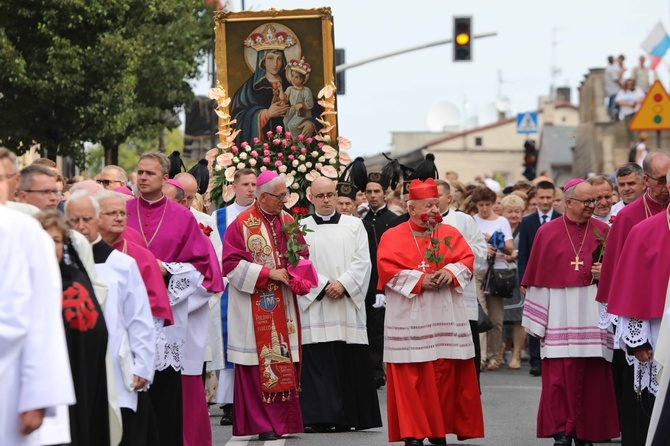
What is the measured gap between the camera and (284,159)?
15.6 meters

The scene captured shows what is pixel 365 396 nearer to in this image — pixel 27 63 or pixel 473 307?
pixel 473 307

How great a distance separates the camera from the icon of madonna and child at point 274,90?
1650cm

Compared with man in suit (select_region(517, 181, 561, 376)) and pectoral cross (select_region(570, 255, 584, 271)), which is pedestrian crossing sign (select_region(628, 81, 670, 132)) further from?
pectoral cross (select_region(570, 255, 584, 271))

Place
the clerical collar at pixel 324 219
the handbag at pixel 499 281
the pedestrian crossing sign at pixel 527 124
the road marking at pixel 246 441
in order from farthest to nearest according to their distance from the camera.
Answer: the pedestrian crossing sign at pixel 527 124 < the handbag at pixel 499 281 < the clerical collar at pixel 324 219 < the road marking at pixel 246 441

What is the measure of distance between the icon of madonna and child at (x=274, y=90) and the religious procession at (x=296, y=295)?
0.02 m

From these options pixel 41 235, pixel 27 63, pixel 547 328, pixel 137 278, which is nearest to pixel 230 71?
pixel 547 328

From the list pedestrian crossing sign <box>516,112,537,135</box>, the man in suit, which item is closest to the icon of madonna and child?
the man in suit

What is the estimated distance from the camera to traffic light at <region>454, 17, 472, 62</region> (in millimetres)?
28812

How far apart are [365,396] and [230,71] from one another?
14.1 feet

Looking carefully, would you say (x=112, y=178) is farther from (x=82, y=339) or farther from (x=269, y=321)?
(x=82, y=339)

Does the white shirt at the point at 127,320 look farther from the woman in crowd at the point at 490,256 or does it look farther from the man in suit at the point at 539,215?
the woman in crowd at the point at 490,256

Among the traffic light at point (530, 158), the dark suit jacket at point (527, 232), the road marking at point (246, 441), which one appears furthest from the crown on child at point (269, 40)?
the traffic light at point (530, 158)

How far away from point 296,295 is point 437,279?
5.29 ft

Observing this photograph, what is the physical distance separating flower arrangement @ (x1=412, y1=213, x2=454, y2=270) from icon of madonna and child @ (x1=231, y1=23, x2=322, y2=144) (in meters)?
3.73
